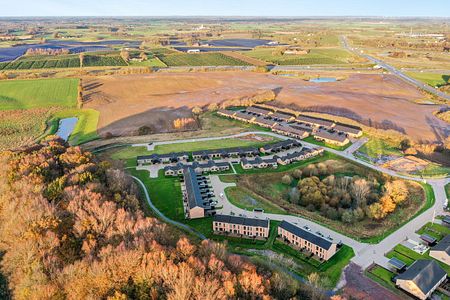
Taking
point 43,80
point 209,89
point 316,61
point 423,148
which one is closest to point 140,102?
point 209,89

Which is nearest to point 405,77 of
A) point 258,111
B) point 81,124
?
point 258,111

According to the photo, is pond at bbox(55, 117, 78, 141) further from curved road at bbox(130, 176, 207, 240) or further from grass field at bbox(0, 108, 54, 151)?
curved road at bbox(130, 176, 207, 240)

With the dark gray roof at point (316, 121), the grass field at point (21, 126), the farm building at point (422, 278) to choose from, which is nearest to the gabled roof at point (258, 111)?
the dark gray roof at point (316, 121)

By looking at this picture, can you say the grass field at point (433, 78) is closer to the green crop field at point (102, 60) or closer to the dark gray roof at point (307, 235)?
the dark gray roof at point (307, 235)

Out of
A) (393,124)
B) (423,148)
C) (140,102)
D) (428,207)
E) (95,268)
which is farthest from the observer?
(140,102)

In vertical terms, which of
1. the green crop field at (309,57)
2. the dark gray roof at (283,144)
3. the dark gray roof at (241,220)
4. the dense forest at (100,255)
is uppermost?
the green crop field at (309,57)

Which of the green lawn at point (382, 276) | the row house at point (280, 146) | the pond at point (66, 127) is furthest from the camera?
the pond at point (66, 127)

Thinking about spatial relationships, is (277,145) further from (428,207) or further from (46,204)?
(46,204)

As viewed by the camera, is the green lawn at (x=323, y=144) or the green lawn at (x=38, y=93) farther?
the green lawn at (x=38, y=93)

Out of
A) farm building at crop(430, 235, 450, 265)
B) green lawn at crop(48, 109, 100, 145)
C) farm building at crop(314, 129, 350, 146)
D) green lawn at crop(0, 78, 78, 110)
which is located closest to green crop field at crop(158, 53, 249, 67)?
green lawn at crop(0, 78, 78, 110)
